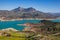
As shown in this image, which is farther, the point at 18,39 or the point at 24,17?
the point at 24,17

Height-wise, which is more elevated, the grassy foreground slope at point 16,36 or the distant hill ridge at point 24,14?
the distant hill ridge at point 24,14

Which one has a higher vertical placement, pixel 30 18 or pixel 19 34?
pixel 30 18

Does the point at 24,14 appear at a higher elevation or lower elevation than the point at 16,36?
higher

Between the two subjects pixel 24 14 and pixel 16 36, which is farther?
pixel 24 14

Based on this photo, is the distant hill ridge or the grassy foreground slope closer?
the grassy foreground slope

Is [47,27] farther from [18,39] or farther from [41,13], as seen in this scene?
[18,39]

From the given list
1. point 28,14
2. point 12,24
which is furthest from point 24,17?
point 12,24

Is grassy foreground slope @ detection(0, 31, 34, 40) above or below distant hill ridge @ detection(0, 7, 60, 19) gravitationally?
below

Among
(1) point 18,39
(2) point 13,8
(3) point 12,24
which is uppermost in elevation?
(2) point 13,8

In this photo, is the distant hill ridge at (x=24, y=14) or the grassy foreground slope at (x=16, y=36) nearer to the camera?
the grassy foreground slope at (x=16, y=36)
